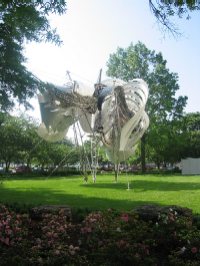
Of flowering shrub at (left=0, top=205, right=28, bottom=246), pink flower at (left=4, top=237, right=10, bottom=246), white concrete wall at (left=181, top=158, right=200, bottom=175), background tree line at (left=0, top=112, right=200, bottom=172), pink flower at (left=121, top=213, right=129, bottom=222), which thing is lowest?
pink flower at (left=4, top=237, right=10, bottom=246)

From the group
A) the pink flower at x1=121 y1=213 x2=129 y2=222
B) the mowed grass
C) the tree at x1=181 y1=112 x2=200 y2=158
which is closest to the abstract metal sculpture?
the mowed grass

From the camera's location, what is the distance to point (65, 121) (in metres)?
33.8

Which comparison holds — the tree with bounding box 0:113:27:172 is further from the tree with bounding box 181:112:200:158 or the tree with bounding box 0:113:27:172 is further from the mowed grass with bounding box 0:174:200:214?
the mowed grass with bounding box 0:174:200:214

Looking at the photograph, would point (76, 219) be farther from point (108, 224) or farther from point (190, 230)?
point (190, 230)

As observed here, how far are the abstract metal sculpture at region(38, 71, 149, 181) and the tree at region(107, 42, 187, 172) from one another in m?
19.2

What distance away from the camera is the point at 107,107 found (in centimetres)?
2891

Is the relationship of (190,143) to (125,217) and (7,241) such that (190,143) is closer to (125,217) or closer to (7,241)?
(125,217)

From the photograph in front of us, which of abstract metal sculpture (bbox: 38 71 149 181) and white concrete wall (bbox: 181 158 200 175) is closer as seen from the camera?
abstract metal sculpture (bbox: 38 71 149 181)


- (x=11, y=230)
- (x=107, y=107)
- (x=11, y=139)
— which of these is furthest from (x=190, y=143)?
(x=11, y=230)

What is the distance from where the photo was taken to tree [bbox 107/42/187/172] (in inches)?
2029

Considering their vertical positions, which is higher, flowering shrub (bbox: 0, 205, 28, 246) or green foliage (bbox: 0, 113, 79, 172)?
green foliage (bbox: 0, 113, 79, 172)

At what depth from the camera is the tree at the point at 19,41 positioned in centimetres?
710

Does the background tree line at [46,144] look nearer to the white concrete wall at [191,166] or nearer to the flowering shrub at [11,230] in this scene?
the white concrete wall at [191,166]

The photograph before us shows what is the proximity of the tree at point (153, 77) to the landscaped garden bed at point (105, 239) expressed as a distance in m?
42.3
